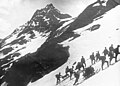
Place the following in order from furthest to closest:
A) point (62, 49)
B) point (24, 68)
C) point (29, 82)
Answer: point (24, 68), point (29, 82), point (62, 49)

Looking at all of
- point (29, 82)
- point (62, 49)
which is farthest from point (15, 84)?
point (62, 49)

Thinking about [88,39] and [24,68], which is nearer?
[88,39]

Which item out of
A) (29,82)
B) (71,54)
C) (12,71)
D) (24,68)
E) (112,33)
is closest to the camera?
(112,33)

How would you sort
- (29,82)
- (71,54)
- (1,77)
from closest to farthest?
(71,54)
(29,82)
(1,77)

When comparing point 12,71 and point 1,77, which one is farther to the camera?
point 1,77

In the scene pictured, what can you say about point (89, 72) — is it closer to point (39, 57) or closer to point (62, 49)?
point (62, 49)

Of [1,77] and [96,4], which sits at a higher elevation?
[96,4]

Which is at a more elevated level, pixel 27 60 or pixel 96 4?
pixel 96 4

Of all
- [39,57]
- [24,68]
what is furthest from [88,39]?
[24,68]

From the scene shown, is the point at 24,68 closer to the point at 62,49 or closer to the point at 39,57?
the point at 39,57
